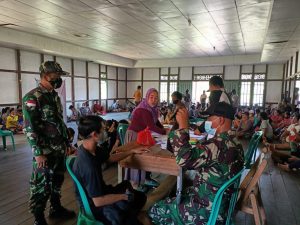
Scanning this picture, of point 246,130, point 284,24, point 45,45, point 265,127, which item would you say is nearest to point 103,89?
point 45,45

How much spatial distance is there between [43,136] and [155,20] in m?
4.28

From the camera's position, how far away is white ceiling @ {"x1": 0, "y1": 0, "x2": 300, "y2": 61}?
4270mm

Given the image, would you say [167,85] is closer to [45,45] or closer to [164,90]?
[164,90]

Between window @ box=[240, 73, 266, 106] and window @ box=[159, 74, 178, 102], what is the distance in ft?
12.2

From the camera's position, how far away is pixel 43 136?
1960 millimetres

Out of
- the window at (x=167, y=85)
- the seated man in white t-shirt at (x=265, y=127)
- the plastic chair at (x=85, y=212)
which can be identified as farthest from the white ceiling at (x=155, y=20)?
the window at (x=167, y=85)

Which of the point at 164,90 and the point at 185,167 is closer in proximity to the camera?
the point at 185,167

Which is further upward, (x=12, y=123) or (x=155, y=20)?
(x=155, y=20)

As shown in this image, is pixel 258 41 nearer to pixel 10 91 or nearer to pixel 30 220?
pixel 30 220

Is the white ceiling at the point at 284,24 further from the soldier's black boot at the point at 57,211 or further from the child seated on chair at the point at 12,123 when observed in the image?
the child seated on chair at the point at 12,123

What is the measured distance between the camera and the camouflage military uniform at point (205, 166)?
1.25 meters

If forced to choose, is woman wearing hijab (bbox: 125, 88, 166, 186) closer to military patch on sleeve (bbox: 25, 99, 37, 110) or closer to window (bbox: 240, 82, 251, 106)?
military patch on sleeve (bbox: 25, 99, 37, 110)

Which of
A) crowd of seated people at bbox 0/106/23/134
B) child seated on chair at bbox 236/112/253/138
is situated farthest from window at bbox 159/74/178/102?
crowd of seated people at bbox 0/106/23/134

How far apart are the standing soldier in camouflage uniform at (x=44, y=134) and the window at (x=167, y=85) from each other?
11481 mm
